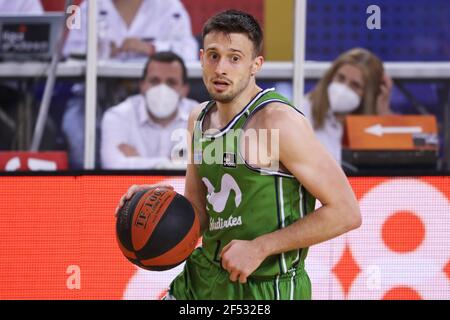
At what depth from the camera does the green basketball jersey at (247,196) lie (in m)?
4.43

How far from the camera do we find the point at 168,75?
8.05 metres

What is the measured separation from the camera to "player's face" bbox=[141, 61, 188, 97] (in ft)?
26.4

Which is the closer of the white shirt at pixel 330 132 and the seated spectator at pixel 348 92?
the white shirt at pixel 330 132

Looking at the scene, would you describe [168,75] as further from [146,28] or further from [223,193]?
[223,193]

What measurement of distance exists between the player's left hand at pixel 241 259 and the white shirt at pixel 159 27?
4.13 m

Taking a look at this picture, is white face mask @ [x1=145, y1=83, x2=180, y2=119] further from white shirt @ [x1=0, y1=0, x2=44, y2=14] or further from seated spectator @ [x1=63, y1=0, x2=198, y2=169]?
white shirt @ [x1=0, y1=0, x2=44, y2=14]

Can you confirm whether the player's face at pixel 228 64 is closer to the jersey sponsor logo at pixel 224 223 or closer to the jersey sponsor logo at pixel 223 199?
the jersey sponsor logo at pixel 223 199

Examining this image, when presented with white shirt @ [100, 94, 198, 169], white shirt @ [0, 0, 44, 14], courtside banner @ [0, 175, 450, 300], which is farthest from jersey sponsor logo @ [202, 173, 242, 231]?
white shirt @ [0, 0, 44, 14]

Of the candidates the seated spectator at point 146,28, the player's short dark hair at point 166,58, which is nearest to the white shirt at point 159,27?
the seated spectator at point 146,28

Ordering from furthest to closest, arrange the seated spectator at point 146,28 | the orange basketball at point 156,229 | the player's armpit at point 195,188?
1. the seated spectator at point 146,28
2. the player's armpit at point 195,188
3. the orange basketball at point 156,229

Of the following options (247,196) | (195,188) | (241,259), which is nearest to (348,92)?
(195,188)

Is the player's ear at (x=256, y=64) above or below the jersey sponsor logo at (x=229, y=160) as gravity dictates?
above

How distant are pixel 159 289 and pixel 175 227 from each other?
1912mm
